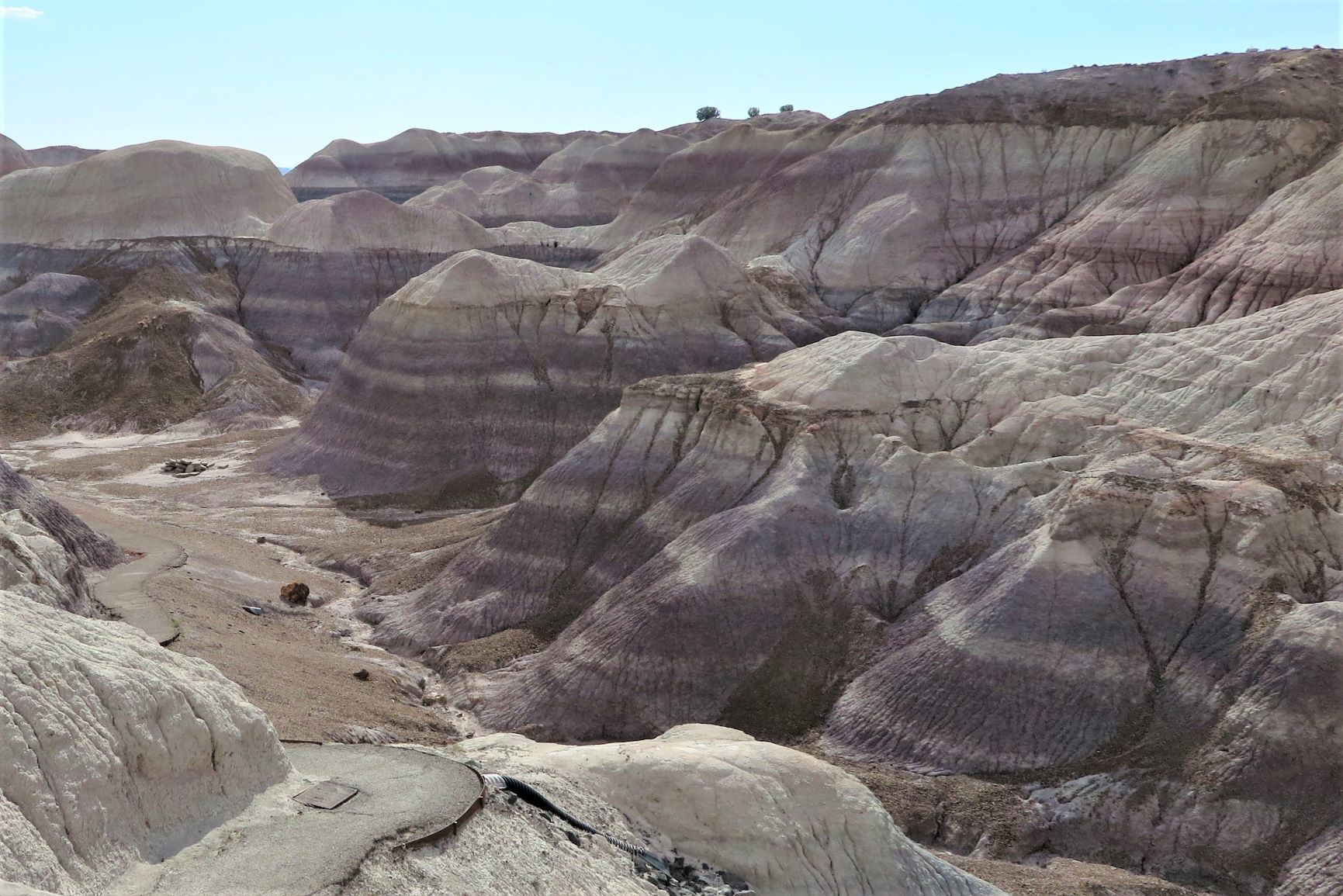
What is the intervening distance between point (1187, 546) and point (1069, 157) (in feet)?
137

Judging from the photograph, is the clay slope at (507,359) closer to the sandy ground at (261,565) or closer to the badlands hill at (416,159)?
the sandy ground at (261,565)

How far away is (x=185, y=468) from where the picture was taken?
57.2 m

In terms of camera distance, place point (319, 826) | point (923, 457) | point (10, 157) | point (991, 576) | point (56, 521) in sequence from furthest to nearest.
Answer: point (10, 157) → point (56, 521) → point (923, 457) → point (991, 576) → point (319, 826)

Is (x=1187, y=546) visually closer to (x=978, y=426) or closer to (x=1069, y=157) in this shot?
(x=978, y=426)

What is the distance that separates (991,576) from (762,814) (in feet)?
35.9

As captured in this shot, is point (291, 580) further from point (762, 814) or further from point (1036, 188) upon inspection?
point (1036, 188)

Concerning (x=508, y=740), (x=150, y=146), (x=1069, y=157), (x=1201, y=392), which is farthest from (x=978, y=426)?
(x=150, y=146)

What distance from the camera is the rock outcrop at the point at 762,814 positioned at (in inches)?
772

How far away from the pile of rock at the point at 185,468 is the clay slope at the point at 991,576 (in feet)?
71.6

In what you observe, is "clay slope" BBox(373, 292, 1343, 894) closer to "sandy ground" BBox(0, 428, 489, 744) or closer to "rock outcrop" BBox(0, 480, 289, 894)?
"sandy ground" BBox(0, 428, 489, 744)

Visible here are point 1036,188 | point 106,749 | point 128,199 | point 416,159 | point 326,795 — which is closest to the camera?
point 106,749

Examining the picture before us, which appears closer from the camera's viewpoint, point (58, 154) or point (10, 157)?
point (10, 157)

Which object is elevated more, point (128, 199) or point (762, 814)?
point (128, 199)

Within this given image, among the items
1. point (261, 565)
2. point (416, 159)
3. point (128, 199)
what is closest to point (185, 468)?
point (261, 565)
